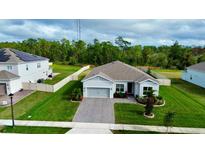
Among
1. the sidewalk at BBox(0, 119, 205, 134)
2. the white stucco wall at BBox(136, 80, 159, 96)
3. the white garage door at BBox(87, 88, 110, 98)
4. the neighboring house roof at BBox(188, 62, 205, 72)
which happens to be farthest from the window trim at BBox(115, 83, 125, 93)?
the neighboring house roof at BBox(188, 62, 205, 72)

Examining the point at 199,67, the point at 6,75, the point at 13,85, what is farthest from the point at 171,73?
the point at 6,75

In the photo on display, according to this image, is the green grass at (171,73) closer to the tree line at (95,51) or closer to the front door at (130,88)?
the tree line at (95,51)

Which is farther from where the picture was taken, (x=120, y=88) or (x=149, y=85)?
(x=120, y=88)

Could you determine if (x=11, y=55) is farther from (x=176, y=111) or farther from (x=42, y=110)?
(x=176, y=111)

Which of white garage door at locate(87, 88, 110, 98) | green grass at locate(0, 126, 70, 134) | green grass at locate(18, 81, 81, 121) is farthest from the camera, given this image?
white garage door at locate(87, 88, 110, 98)

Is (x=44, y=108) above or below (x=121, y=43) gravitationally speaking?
below

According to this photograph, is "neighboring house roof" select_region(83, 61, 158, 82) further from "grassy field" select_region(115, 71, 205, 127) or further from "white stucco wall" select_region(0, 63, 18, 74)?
"white stucco wall" select_region(0, 63, 18, 74)
